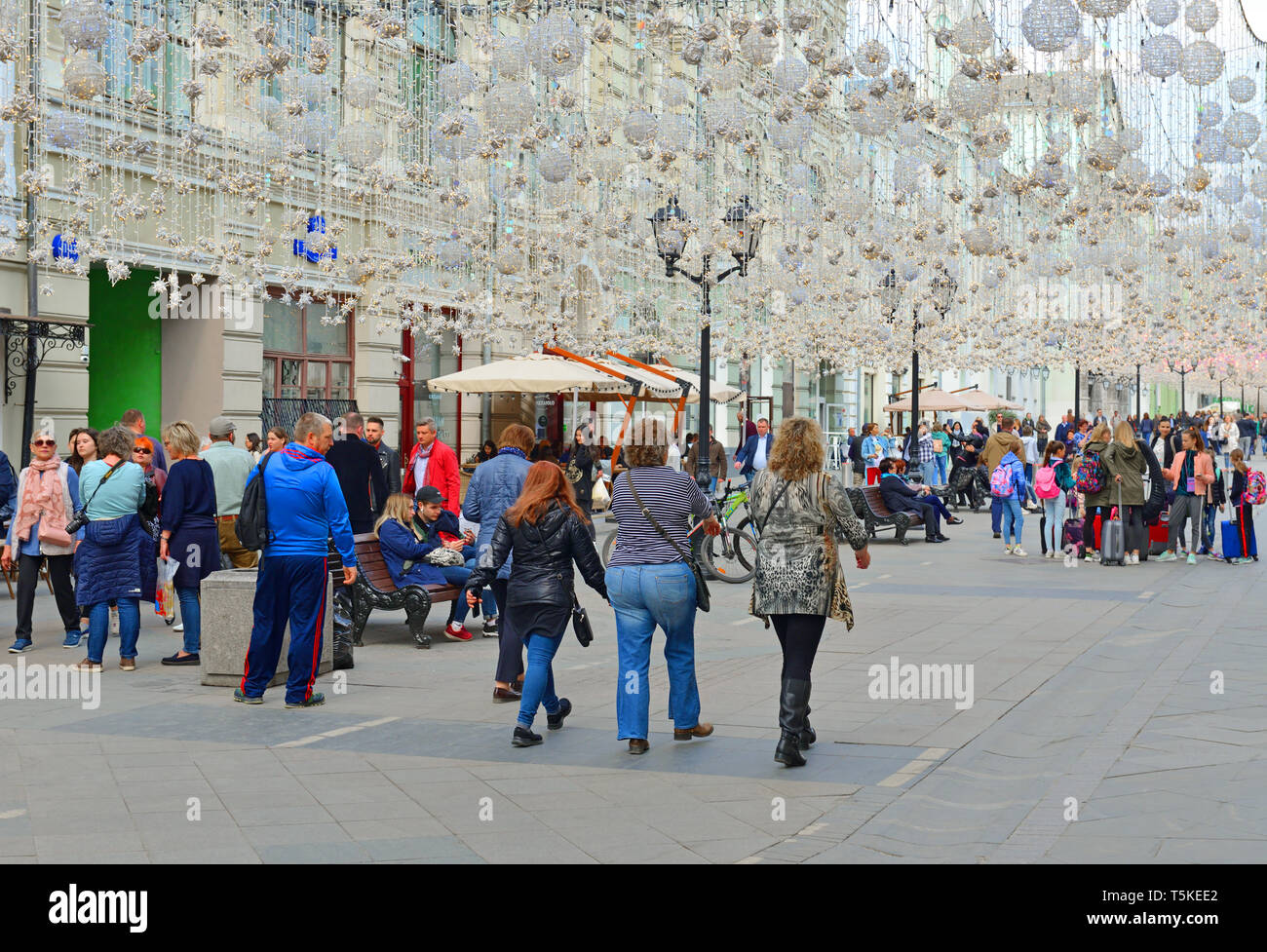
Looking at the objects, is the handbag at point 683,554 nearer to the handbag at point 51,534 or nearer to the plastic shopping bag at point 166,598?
the handbag at point 51,534

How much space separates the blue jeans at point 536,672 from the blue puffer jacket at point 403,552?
4.01 meters

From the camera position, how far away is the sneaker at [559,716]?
8.23m

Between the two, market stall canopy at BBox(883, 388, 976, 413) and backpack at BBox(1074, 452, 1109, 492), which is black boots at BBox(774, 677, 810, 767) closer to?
backpack at BBox(1074, 452, 1109, 492)

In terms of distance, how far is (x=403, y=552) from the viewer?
11922 mm

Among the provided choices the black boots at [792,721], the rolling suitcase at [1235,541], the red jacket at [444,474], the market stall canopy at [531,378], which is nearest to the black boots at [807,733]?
the black boots at [792,721]

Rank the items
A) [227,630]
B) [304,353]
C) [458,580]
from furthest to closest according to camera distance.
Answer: [304,353] → [458,580] → [227,630]

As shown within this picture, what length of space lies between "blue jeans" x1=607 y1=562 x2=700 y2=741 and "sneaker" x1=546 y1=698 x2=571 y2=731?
662 millimetres

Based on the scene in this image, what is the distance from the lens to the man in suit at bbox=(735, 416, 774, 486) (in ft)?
96.0

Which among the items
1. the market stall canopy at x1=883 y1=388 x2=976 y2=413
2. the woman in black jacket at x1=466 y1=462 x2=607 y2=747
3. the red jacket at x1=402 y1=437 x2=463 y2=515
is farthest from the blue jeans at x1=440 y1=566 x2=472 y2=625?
the market stall canopy at x1=883 y1=388 x2=976 y2=413

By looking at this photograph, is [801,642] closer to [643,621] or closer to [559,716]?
[643,621]

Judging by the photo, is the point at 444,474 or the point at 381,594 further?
the point at 444,474

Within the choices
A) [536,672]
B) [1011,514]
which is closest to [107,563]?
[536,672]

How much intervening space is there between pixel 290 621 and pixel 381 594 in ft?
8.50

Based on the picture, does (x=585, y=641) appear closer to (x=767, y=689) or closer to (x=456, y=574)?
(x=767, y=689)
